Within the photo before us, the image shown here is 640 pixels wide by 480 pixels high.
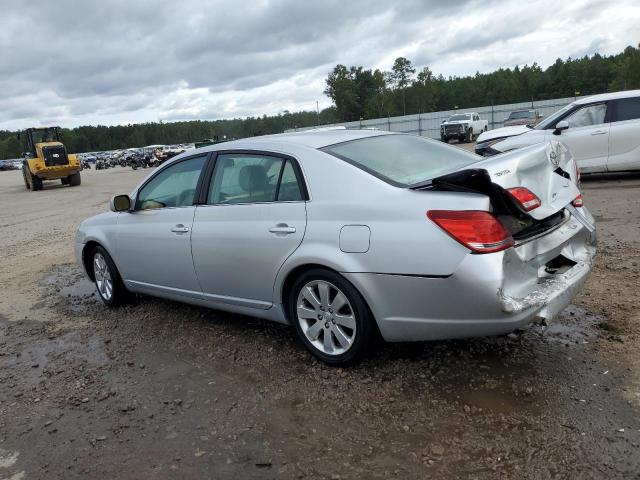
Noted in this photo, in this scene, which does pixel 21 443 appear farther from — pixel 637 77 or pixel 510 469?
pixel 637 77

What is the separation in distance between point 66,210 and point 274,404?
46.6 feet

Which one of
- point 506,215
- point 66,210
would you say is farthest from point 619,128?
point 66,210

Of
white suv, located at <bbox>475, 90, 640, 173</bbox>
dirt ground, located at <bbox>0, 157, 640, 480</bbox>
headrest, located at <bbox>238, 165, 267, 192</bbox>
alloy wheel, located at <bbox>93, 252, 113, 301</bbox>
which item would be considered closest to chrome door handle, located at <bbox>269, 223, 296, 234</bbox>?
headrest, located at <bbox>238, 165, 267, 192</bbox>

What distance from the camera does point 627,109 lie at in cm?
1011

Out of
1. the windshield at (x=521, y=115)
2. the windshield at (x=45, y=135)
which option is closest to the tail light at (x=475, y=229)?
the windshield at (x=45, y=135)

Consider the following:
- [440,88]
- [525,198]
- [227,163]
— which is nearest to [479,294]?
[525,198]

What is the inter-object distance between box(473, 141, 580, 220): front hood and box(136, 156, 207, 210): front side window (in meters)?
2.35

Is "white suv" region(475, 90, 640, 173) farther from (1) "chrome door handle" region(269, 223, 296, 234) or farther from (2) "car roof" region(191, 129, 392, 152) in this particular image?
(1) "chrome door handle" region(269, 223, 296, 234)

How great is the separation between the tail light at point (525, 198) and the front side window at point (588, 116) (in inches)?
331

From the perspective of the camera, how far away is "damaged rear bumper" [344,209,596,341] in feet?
9.66

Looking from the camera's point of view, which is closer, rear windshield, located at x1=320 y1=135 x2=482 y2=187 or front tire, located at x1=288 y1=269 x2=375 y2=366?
front tire, located at x1=288 y1=269 x2=375 y2=366

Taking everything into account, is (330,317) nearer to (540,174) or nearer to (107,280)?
(540,174)

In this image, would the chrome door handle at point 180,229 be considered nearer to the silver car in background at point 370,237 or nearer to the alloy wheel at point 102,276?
the silver car in background at point 370,237

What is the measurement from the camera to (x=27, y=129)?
1040 inches
